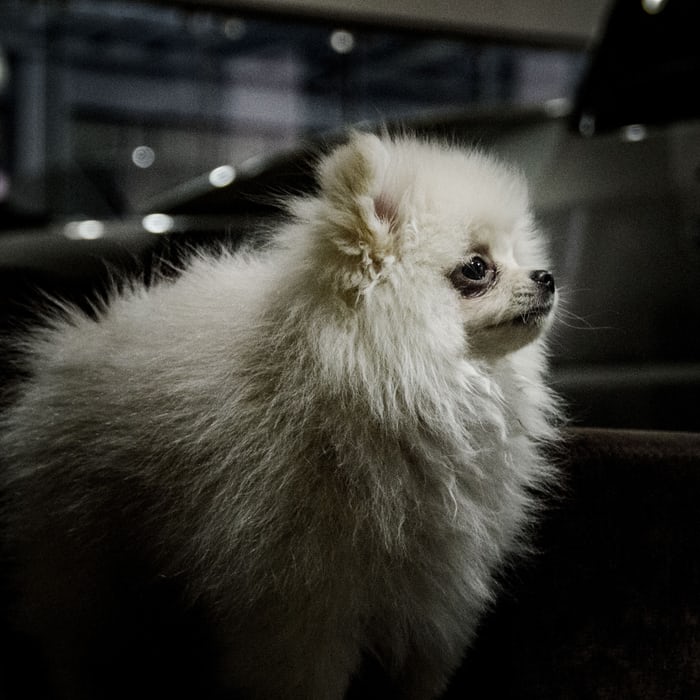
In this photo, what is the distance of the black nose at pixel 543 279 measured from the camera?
0.89 metres

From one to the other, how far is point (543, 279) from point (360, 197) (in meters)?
0.20

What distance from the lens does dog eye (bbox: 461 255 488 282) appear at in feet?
2.90

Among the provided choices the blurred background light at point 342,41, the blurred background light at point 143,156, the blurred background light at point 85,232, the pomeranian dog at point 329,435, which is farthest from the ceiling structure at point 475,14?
the pomeranian dog at point 329,435

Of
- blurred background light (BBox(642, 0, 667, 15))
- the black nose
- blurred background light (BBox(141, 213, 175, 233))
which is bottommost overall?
the black nose

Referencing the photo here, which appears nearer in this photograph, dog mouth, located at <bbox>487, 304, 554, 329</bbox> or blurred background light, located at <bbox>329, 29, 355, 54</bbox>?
dog mouth, located at <bbox>487, 304, 554, 329</bbox>

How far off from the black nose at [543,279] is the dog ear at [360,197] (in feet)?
0.47

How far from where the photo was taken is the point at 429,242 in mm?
877

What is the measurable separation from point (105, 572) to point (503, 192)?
0.56 m

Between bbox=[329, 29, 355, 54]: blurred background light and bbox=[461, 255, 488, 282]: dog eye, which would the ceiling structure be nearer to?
bbox=[329, 29, 355, 54]: blurred background light

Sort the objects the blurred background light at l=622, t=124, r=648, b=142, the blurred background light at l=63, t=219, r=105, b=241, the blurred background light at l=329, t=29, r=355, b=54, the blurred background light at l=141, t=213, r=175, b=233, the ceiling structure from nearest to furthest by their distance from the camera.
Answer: the blurred background light at l=63, t=219, r=105, b=241, the blurred background light at l=141, t=213, r=175, b=233, the blurred background light at l=622, t=124, r=648, b=142, the ceiling structure, the blurred background light at l=329, t=29, r=355, b=54

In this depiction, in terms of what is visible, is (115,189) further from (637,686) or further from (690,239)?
(637,686)

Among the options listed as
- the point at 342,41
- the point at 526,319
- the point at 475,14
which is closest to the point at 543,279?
the point at 526,319

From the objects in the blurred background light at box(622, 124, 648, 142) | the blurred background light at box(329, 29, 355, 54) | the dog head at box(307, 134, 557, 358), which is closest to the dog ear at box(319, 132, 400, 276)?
the dog head at box(307, 134, 557, 358)

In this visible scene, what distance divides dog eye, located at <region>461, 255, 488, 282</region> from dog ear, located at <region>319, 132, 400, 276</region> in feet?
0.25
